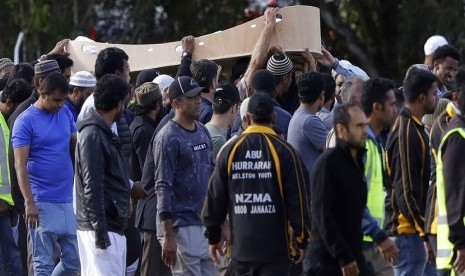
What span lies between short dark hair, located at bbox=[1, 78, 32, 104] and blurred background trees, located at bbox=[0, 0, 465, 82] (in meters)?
9.45

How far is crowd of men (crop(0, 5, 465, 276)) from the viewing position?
8.89m

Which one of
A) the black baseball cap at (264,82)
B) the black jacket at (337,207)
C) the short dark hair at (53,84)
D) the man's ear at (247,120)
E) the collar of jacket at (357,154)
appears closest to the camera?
the black jacket at (337,207)

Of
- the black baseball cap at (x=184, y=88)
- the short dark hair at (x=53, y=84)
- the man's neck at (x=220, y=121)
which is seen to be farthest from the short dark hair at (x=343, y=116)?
the short dark hair at (x=53, y=84)

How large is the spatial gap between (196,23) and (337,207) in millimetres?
14324

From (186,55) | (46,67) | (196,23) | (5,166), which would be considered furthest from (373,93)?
(196,23)

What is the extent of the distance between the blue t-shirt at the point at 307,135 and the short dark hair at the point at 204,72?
41.8 inches

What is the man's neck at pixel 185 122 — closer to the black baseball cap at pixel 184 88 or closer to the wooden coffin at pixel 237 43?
the black baseball cap at pixel 184 88

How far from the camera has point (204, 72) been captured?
38.3 ft

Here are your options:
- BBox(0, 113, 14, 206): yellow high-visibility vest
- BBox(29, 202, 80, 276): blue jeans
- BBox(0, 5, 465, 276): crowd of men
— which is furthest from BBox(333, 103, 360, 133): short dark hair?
BBox(0, 113, 14, 206): yellow high-visibility vest

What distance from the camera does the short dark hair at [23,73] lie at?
42.4 feet

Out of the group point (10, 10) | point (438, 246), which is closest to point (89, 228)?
point (438, 246)

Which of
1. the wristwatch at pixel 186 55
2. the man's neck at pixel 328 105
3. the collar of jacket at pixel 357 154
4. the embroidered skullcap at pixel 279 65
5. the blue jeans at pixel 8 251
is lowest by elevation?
the blue jeans at pixel 8 251

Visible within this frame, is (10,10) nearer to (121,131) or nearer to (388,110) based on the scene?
(121,131)

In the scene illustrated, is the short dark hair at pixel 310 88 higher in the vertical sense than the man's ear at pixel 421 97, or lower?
higher
